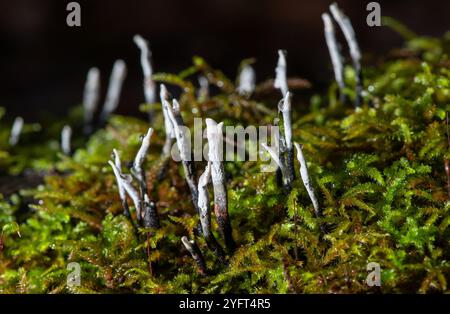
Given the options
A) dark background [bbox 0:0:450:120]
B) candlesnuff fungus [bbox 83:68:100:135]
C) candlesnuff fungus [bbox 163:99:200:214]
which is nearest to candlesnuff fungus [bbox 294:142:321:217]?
candlesnuff fungus [bbox 163:99:200:214]

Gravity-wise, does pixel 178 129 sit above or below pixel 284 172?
above

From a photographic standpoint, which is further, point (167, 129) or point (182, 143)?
point (167, 129)

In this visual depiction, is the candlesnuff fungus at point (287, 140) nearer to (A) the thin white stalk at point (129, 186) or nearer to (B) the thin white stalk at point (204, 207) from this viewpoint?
(B) the thin white stalk at point (204, 207)

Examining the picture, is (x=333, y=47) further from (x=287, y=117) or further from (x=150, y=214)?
(x=150, y=214)

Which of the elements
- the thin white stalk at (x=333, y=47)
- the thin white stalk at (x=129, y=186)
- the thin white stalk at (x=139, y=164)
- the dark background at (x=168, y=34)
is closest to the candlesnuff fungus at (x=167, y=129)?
the thin white stalk at (x=139, y=164)

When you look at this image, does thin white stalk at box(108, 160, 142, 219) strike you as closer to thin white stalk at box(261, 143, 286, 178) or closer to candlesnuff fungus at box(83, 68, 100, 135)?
thin white stalk at box(261, 143, 286, 178)

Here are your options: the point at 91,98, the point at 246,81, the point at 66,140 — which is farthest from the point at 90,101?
the point at 246,81

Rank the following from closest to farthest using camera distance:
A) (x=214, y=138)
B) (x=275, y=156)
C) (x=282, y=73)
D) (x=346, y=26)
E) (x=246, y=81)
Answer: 1. (x=214, y=138)
2. (x=275, y=156)
3. (x=282, y=73)
4. (x=346, y=26)
5. (x=246, y=81)

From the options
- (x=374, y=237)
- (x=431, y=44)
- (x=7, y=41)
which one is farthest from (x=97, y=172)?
(x=7, y=41)
